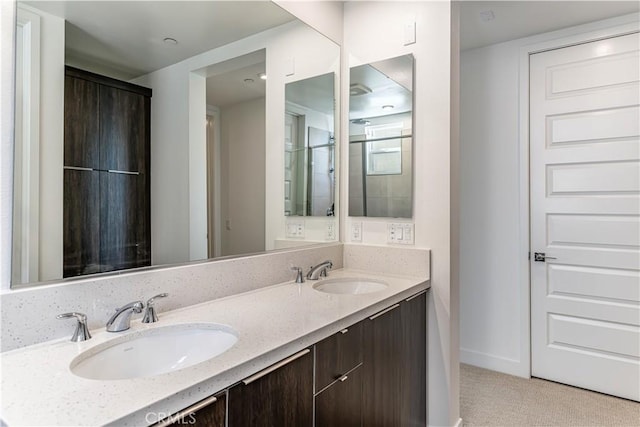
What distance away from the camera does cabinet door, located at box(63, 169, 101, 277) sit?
3.59 feet

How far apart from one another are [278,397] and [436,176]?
1.35 meters

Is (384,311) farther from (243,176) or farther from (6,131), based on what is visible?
(6,131)

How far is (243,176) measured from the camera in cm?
172

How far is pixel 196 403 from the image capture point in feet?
2.55

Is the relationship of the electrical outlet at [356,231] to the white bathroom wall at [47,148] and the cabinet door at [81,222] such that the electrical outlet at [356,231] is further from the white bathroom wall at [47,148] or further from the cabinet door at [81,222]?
the white bathroom wall at [47,148]

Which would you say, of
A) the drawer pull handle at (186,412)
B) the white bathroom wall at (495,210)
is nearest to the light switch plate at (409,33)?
the white bathroom wall at (495,210)

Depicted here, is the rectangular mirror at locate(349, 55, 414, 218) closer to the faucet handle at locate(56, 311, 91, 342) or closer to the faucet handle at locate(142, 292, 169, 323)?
the faucet handle at locate(142, 292, 169, 323)

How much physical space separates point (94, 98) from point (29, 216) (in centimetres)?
40

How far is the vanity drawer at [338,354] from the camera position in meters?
1.16

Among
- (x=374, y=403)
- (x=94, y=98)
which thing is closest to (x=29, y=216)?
(x=94, y=98)

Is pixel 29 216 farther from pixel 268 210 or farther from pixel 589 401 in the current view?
pixel 589 401

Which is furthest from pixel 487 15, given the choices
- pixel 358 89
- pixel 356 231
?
pixel 356 231

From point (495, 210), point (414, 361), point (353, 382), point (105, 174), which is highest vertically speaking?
point (105, 174)

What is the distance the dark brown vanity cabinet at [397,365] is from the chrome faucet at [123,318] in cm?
80
